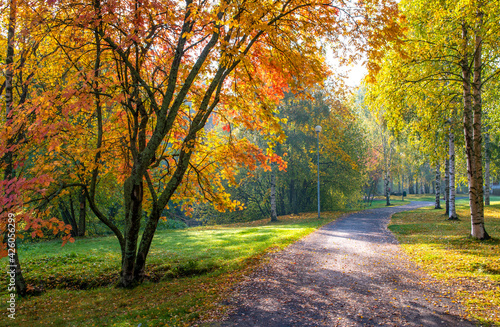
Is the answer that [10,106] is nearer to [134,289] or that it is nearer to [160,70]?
[160,70]

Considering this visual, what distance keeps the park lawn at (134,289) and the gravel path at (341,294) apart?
0.62m

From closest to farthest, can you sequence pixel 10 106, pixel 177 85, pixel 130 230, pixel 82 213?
pixel 10 106 < pixel 130 230 < pixel 177 85 < pixel 82 213

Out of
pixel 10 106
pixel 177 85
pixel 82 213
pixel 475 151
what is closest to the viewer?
pixel 10 106

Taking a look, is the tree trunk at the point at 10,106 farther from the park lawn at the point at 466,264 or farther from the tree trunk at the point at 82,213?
the tree trunk at the point at 82,213

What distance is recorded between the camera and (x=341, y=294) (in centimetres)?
534

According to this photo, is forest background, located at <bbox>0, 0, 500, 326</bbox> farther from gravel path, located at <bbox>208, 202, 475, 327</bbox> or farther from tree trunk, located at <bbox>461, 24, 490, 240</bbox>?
gravel path, located at <bbox>208, 202, 475, 327</bbox>

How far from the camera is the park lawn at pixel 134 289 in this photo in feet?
15.8

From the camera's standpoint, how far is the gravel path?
434 cm

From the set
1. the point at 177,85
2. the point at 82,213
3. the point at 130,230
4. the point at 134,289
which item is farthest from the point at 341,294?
the point at 82,213

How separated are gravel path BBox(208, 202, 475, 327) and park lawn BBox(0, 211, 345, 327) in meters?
0.62

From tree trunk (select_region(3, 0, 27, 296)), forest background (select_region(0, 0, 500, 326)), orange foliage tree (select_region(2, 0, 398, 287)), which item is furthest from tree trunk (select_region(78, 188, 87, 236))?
tree trunk (select_region(3, 0, 27, 296))

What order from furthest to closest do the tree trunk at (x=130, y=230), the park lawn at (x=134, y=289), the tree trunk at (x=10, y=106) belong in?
1. the tree trunk at (x=130, y=230)
2. the tree trunk at (x=10, y=106)
3. the park lawn at (x=134, y=289)

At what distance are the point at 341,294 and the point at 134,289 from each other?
4.34 m

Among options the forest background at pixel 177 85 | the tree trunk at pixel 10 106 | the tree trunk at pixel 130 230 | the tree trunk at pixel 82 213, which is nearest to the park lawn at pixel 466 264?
the forest background at pixel 177 85
